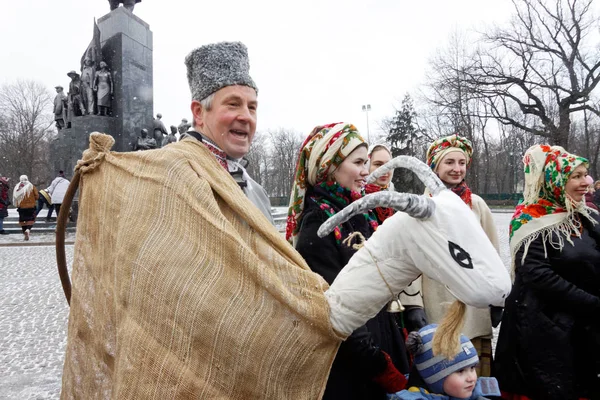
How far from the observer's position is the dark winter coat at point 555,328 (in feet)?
8.63

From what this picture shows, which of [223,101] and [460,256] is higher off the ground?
[223,101]

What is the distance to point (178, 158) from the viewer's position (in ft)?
4.81

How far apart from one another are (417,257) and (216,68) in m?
1.05

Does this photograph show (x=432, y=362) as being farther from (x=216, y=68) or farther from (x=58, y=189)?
(x=58, y=189)

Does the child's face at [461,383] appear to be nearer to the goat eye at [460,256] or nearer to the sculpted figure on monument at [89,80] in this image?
the goat eye at [460,256]

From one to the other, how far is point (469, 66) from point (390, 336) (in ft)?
87.6

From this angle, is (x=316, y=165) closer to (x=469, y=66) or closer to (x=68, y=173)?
(x=68, y=173)

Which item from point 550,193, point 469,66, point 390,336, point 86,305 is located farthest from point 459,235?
point 469,66

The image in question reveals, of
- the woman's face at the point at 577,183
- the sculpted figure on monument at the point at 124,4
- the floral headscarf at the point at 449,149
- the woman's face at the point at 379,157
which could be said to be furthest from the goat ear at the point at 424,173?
the sculpted figure on monument at the point at 124,4

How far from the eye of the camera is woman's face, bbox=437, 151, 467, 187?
334 centimetres

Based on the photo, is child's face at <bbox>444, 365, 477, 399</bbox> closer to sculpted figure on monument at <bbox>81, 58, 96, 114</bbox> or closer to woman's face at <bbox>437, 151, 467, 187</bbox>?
woman's face at <bbox>437, 151, 467, 187</bbox>

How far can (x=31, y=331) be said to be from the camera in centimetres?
540

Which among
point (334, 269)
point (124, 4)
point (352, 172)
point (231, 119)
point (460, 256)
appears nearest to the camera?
point (460, 256)

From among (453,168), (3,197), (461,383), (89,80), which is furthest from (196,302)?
(3,197)
